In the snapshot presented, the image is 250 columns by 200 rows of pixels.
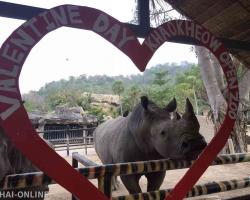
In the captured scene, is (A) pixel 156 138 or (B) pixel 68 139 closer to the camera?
(A) pixel 156 138

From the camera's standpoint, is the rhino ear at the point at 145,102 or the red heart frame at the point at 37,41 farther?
the rhino ear at the point at 145,102

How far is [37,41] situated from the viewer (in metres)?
1.54

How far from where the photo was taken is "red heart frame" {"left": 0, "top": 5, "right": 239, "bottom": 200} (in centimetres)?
141

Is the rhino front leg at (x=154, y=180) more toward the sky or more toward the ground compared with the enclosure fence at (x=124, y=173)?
more toward the ground

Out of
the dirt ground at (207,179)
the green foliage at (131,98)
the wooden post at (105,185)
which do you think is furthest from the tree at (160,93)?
the wooden post at (105,185)

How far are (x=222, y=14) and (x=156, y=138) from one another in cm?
174

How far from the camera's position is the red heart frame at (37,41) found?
1405 mm

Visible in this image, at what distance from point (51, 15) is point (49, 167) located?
30.9 inches

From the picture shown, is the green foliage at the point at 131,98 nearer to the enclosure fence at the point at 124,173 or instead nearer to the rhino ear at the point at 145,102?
the rhino ear at the point at 145,102

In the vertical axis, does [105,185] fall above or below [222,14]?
below

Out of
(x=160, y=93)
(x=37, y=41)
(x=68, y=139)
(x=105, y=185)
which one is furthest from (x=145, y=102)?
(x=160, y=93)

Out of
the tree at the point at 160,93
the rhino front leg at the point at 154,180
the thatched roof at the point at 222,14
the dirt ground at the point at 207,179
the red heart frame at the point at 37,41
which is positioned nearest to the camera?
the red heart frame at the point at 37,41

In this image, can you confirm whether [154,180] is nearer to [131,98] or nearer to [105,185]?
[105,185]

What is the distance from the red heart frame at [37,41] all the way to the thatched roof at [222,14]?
4.09 ft
